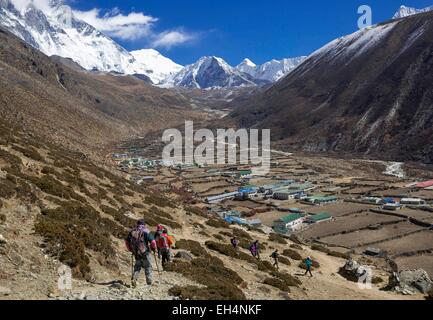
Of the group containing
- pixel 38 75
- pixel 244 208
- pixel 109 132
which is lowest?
pixel 244 208

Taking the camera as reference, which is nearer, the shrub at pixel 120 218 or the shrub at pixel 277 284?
the shrub at pixel 277 284

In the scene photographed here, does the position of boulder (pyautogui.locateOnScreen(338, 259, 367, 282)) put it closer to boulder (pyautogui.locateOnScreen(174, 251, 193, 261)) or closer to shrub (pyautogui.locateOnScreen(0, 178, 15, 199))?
boulder (pyautogui.locateOnScreen(174, 251, 193, 261))

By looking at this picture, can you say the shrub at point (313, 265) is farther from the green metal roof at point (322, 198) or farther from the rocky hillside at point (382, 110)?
the rocky hillside at point (382, 110)

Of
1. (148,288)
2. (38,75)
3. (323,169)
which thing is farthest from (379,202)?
(38,75)

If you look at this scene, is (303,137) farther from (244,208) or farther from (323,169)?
(244,208)

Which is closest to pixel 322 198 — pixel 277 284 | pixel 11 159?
pixel 277 284

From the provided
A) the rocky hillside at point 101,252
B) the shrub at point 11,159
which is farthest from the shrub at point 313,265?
the shrub at point 11,159
